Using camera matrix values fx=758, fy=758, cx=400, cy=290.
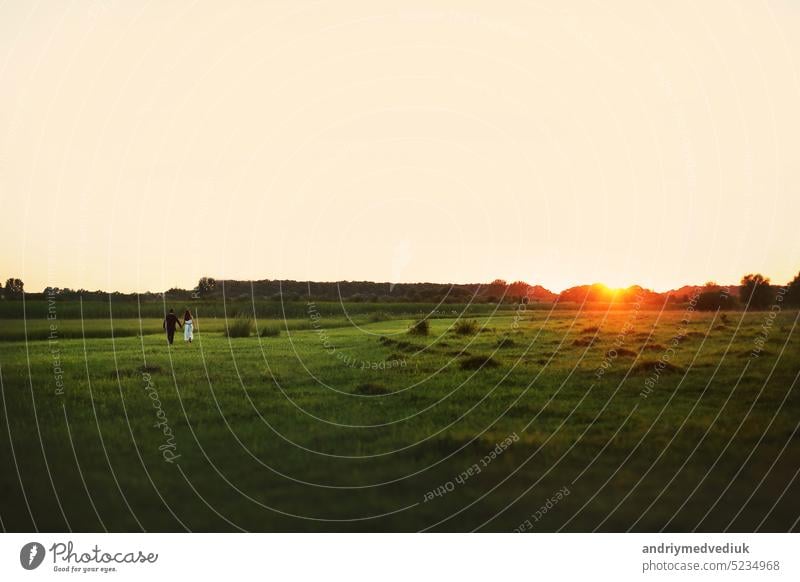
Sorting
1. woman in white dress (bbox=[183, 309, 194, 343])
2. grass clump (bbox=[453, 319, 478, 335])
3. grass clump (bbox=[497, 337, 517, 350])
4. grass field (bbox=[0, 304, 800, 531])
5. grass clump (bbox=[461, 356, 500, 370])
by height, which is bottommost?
grass field (bbox=[0, 304, 800, 531])

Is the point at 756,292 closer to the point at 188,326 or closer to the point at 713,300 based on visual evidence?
the point at 713,300

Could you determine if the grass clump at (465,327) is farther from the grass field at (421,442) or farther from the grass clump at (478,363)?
the grass clump at (478,363)

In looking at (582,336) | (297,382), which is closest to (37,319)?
(297,382)

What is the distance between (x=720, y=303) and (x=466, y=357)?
31.8 ft

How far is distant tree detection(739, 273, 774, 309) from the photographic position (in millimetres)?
19562

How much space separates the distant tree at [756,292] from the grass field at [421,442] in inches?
61.0

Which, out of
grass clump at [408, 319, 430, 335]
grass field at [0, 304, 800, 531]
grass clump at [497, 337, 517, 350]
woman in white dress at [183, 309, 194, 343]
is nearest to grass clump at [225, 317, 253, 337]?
woman in white dress at [183, 309, 194, 343]

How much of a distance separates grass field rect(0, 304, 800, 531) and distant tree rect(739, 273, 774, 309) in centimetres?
155

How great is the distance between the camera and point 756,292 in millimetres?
21953

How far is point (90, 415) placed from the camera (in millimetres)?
13719

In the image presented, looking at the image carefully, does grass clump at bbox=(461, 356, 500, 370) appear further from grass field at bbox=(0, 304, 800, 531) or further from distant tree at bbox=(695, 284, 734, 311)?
distant tree at bbox=(695, 284, 734, 311)

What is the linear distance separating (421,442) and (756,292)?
46.8ft

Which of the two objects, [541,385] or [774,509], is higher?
[541,385]
